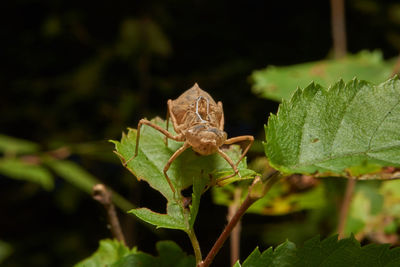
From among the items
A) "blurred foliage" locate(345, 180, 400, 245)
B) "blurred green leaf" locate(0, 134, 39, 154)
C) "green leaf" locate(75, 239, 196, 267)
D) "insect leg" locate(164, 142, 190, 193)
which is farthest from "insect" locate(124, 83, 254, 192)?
"blurred green leaf" locate(0, 134, 39, 154)

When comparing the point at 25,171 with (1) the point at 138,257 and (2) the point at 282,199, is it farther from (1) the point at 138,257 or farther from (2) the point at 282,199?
(1) the point at 138,257

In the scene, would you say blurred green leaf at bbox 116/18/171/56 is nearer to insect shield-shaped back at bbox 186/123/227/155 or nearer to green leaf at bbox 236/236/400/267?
insect shield-shaped back at bbox 186/123/227/155

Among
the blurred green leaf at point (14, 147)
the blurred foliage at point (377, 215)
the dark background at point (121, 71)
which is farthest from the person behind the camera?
the dark background at point (121, 71)

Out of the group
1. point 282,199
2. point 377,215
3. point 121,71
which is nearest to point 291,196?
point 282,199

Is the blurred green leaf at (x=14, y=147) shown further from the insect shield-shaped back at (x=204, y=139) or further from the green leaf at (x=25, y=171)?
the insect shield-shaped back at (x=204, y=139)

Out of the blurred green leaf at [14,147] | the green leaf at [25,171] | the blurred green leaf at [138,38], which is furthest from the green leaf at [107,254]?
the blurred green leaf at [138,38]

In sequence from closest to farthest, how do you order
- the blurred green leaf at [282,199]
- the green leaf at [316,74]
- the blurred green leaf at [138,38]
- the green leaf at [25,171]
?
the blurred green leaf at [282,199], the green leaf at [316,74], the green leaf at [25,171], the blurred green leaf at [138,38]

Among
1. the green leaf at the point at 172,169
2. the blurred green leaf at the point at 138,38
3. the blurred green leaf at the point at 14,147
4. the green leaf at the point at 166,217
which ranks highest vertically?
the blurred green leaf at the point at 138,38

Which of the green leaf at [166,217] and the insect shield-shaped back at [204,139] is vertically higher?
the insect shield-shaped back at [204,139]
